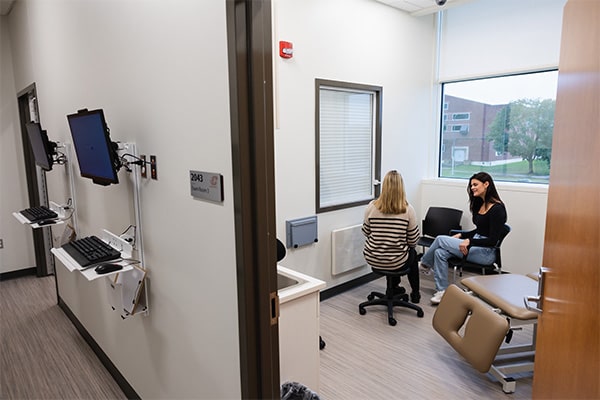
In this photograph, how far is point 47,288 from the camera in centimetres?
437

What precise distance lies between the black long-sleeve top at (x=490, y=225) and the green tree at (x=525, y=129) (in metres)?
1.11

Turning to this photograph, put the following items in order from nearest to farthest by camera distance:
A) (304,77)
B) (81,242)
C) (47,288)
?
(81,242), (304,77), (47,288)

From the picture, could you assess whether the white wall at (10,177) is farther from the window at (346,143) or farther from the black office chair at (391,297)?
the black office chair at (391,297)

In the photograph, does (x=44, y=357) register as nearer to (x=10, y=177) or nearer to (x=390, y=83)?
(x=10, y=177)

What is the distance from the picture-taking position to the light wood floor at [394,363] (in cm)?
247

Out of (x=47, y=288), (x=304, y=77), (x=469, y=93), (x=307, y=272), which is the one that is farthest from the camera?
(x=469, y=93)

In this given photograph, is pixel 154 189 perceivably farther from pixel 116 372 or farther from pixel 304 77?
pixel 304 77

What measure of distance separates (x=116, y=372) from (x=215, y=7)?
2.41 metres

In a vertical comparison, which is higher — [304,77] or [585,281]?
[304,77]

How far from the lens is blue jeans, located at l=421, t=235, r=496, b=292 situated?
368cm

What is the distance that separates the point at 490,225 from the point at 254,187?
9.83 feet

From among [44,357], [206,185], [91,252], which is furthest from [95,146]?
[44,357]

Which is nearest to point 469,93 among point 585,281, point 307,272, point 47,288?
point 307,272

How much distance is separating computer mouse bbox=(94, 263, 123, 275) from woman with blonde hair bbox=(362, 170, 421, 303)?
2.14 meters
